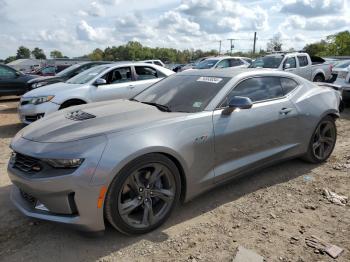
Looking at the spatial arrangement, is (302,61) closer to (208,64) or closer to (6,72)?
(208,64)

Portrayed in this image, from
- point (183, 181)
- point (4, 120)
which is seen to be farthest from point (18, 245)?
point (4, 120)

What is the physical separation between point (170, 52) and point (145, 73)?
102 metres

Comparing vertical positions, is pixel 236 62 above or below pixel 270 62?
below

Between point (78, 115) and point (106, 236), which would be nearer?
point (106, 236)

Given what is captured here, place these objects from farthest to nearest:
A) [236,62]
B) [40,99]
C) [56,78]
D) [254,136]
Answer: [236,62]
[56,78]
[40,99]
[254,136]

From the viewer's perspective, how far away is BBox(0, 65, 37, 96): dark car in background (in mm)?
13094

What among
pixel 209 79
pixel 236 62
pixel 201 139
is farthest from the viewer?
pixel 236 62

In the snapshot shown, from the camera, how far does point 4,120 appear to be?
31.2ft

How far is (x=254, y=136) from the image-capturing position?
4.14 m

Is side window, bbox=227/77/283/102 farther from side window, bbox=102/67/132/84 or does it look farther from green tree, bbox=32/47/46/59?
green tree, bbox=32/47/46/59

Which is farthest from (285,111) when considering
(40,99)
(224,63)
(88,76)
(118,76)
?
(224,63)

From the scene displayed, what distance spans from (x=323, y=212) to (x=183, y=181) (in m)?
1.65

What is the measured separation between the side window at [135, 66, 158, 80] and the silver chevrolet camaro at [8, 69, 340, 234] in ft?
12.6

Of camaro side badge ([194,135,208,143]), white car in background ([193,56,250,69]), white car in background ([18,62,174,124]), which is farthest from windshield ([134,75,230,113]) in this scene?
white car in background ([193,56,250,69])
